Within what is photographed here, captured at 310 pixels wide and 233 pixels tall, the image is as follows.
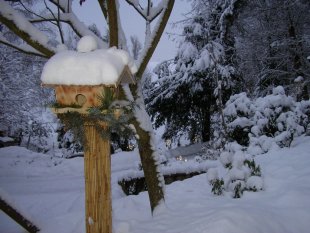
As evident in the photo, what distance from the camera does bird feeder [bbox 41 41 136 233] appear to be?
2.93 meters

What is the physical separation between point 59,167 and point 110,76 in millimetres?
11903

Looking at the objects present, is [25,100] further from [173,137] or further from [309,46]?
[309,46]

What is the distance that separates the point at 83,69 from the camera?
9.67 ft

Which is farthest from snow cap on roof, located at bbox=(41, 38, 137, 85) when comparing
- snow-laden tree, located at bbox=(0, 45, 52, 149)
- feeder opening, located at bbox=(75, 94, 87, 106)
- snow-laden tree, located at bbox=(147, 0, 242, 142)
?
snow-laden tree, located at bbox=(0, 45, 52, 149)

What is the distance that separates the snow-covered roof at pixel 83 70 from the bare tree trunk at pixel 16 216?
2284 millimetres

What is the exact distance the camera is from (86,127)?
126 inches

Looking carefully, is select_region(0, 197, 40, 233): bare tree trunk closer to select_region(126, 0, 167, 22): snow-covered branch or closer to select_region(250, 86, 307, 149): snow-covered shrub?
select_region(126, 0, 167, 22): snow-covered branch

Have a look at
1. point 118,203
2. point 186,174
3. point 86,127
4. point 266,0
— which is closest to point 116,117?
point 86,127

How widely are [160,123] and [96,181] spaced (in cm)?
1278

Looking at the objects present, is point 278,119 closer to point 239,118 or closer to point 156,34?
point 239,118

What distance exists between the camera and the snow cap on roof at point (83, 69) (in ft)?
9.55

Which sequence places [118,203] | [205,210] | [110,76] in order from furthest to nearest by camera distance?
[118,203], [205,210], [110,76]

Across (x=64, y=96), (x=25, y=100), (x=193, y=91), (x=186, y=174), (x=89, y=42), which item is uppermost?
(x=25, y=100)

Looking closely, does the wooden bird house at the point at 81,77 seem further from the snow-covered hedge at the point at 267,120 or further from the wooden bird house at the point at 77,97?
the snow-covered hedge at the point at 267,120
